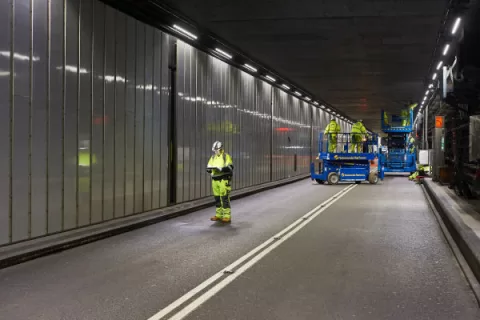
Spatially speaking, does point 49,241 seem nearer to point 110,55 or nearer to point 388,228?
point 110,55

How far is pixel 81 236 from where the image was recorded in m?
9.13

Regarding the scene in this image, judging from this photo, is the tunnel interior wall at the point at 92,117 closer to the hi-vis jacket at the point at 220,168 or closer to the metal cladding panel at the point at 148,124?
the metal cladding panel at the point at 148,124

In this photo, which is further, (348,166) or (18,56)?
(348,166)

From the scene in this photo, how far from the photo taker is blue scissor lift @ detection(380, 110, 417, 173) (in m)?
33.2

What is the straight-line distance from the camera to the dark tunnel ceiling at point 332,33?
1207 centimetres

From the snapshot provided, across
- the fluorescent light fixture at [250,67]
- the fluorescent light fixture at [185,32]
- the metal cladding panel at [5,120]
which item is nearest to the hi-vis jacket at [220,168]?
the fluorescent light fixture at [185,32]

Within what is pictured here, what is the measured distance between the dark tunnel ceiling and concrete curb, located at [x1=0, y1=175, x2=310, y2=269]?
5048mm

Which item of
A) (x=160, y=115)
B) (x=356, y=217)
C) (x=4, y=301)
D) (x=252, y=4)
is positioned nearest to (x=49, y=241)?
(x=4, y=301)

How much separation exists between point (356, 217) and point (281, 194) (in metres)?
7.79

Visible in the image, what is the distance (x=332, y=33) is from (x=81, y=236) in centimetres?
928

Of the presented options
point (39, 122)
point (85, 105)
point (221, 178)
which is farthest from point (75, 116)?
point (221, 178)

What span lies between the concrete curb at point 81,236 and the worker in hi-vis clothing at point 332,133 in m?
12.6

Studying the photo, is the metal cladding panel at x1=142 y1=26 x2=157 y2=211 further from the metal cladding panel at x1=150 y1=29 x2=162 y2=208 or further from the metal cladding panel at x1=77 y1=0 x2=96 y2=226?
the metal cladding panel at x1=77 y1=0 x2=96 y2=226

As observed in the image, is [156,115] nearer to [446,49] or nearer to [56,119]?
[56,119]
